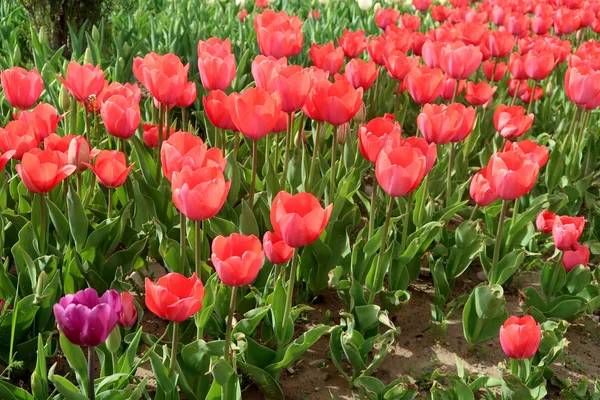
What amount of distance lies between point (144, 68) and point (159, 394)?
3.49 feet

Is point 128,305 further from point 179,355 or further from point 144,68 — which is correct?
point 144,68

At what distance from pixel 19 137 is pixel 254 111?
70 centimetres

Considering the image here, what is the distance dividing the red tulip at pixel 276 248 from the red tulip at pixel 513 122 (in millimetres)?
1437

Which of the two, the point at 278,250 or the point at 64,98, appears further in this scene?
the point at 64,98

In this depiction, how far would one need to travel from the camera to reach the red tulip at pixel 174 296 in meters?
1.59

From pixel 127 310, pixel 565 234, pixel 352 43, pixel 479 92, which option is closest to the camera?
pixel 127 310

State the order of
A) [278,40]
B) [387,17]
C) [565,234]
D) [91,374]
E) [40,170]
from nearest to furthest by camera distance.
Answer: [91,374]
[40,170]
[565,234]
[278,40]
[387,17]

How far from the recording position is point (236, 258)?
1.63 m

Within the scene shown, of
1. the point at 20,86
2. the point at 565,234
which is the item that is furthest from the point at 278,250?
the point at 20,86

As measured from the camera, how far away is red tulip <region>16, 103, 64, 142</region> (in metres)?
2.34

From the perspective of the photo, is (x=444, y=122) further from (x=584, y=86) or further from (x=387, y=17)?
(x=387, y=17)

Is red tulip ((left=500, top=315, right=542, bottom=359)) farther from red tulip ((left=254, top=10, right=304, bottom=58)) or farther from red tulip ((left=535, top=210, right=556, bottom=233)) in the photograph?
red tulip ((left=254, top=10, right=304, bottom=58))

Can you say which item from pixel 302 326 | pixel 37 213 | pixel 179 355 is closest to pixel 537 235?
pixel 302 326

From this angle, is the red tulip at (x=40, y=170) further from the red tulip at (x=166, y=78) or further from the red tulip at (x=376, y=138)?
the red tulip at (x=376, y=138)
